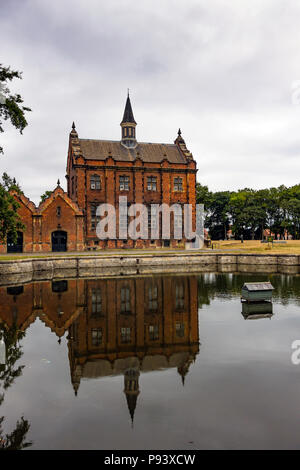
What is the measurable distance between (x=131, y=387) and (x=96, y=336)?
17.3 ft

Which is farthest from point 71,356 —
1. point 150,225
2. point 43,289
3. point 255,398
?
point 150,225

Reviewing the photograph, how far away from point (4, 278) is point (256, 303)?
23.3 metres

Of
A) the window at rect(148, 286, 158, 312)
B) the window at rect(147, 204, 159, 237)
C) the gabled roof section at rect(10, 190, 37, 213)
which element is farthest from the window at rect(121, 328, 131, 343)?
the window at rect(147, 204, 159, 237)

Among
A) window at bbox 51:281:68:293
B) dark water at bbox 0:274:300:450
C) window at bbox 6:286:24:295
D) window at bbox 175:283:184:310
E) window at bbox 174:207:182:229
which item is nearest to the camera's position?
dark water at bbox 0:274:300:450

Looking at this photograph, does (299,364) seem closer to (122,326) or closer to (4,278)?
(122,326)

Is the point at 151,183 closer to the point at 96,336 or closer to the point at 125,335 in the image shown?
the point at 125,335

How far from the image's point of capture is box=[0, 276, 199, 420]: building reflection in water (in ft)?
38.7

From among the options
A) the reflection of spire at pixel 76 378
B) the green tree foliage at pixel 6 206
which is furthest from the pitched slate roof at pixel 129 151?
the reflection of spire at pixel 76 378

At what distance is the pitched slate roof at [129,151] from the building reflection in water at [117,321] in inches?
1147

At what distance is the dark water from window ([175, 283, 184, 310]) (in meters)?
0.27

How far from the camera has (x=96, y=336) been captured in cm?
Answer: 1499

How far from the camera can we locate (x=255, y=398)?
908 cm

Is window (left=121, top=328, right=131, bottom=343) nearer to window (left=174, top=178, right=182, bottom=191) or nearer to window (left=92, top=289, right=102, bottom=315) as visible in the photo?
window (left=92, top=289, right=102, bottom=315)

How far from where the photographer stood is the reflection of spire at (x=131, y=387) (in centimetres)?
894
